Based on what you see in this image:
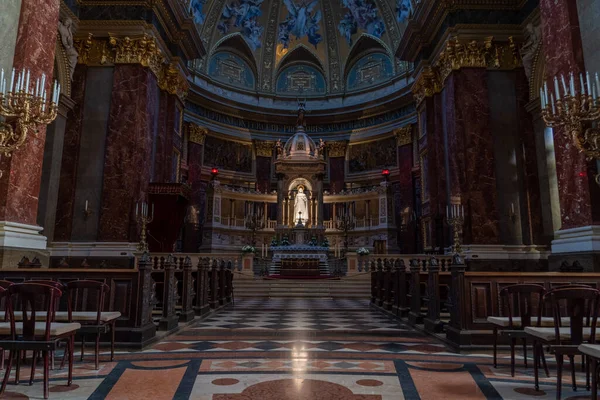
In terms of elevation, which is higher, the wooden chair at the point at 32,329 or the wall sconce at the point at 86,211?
the wall sconce at the point at 86,211

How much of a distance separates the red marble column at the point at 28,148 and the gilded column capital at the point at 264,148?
18.3 metres

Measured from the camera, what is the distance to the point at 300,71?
2875 centimetres

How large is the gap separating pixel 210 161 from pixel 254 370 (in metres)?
21.0

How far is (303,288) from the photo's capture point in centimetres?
1541

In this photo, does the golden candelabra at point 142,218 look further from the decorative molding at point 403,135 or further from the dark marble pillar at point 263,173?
the decorative molding at point 403,135

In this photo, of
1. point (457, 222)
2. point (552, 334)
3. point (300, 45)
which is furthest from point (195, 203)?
point (552, 334)

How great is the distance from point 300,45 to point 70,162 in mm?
18327

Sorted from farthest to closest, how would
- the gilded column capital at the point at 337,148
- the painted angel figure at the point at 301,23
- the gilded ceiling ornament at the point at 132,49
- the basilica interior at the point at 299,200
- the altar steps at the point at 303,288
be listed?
the painted angel figure at the point at 301,23, the gilded column capital at the point at 337,148, the altar steps at the point at 303,288, the gilded ceiling ornament at the point at 132,49, the basilica interior at the point at 299,200

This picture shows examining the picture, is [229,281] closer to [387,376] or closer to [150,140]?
[150,140]

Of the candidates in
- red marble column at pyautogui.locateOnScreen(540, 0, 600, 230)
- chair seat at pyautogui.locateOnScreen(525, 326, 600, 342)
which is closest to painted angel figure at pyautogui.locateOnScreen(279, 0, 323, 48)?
red marble column at pyautogui.locateOnScreen(540, 0, 600, 230)

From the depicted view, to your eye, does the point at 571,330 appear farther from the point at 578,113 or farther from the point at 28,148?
the point at 28,148

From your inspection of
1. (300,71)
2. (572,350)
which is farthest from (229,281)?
(300,71)

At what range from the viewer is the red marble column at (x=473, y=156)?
1298 cm

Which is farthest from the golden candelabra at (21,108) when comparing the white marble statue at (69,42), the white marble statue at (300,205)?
the white marble statue at (300,205)
